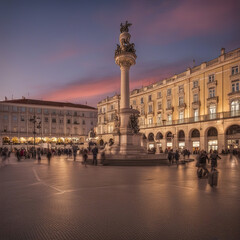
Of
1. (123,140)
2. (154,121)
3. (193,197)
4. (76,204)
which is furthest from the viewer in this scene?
(154,121)

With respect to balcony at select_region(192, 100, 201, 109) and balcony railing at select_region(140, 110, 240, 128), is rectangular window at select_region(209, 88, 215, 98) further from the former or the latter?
balcony railing at select_region(140, 110, 240, 128)

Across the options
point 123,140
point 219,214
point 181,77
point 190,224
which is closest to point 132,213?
point 190,224

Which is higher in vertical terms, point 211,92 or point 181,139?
point 211,92

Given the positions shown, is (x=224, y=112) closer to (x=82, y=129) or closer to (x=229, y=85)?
(x=229, y=85)

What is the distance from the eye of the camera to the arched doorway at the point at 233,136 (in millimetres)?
38681

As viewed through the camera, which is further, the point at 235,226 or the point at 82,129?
the point at 82,129

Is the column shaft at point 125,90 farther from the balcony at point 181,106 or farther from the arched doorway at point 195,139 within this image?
the balcony at point 181,106

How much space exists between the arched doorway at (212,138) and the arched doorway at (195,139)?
2.43m

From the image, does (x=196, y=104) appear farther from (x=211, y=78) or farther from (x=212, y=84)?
(x=211, y=78)

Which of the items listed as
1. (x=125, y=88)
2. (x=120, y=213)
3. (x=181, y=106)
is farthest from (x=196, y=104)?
(x=120, y=213)

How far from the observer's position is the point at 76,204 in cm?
735

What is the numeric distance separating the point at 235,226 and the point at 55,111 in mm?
92865

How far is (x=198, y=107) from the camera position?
46875mm

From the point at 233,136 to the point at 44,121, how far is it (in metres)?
70.5
